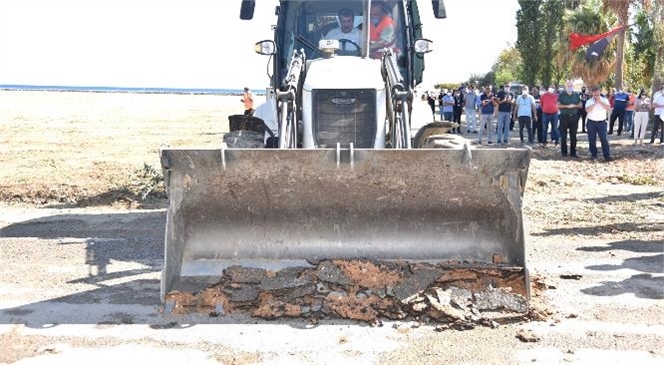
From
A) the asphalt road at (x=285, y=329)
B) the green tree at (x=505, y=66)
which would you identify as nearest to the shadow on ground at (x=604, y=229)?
the asphalt road at (x=285, y=329)

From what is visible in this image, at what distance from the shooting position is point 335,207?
630cm

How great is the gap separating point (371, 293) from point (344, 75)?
230 cm

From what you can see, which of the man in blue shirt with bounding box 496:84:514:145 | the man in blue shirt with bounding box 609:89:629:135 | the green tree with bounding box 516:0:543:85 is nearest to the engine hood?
the man in blue shirt with bounding box 496:84:514:145

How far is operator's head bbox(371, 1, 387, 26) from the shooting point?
28.2ft

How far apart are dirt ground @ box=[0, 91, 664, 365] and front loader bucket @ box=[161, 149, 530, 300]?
60 centimetres

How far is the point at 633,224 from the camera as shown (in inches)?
385

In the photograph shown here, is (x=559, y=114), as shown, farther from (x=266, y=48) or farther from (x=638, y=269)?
(x=266, y=48)

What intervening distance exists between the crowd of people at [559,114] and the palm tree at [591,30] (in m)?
8.03

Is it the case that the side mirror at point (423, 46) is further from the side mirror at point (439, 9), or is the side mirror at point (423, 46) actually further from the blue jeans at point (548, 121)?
the blue jeans at point (548, 121)

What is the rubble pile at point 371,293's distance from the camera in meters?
5.82

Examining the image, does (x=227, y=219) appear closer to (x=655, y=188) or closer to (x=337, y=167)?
(x=337, y=167)

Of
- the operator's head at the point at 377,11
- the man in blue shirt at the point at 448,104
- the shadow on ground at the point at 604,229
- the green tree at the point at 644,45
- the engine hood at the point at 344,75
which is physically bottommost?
the shadow on ground at the point at 604,229

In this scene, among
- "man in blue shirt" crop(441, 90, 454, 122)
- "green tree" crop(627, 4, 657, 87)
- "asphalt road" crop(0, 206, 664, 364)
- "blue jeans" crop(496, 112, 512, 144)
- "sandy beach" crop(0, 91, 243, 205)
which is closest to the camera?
"asphalt road" crop(0, 206, 664, 364)

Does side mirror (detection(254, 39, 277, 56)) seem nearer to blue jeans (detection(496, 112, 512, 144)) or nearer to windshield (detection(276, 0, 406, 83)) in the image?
windshield (detection(276, 0, 406, 83))
